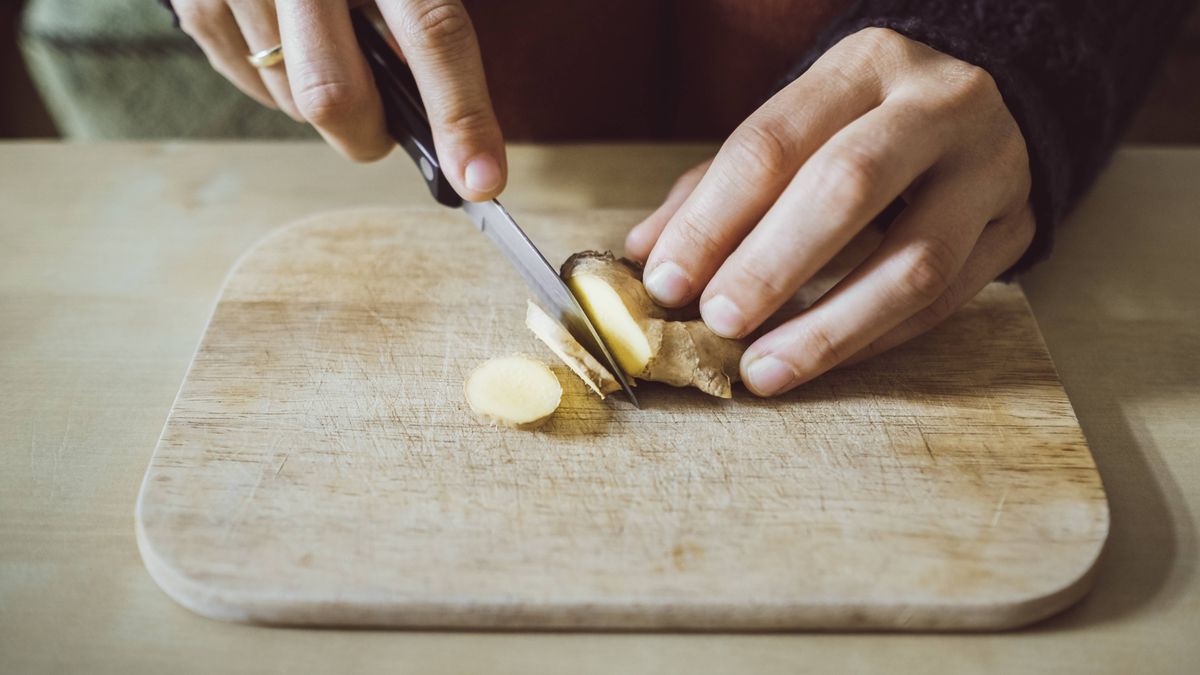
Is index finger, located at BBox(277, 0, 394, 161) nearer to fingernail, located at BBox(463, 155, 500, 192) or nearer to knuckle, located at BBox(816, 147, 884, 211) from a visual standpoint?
fingernail, located at BBox(463, 155, 500, 192)

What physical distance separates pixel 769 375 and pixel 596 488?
0.24m

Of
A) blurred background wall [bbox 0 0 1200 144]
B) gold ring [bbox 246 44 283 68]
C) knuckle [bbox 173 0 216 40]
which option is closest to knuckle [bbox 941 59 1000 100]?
gold ring [bbox 246 44 283 68]

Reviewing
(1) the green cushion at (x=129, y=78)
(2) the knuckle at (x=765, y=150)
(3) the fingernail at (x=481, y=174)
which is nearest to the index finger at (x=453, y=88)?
(3) the fingernail at (x=481, y=174)

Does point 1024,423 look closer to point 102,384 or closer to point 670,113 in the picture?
point 670,113

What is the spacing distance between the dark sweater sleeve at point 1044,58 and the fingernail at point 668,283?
32cm

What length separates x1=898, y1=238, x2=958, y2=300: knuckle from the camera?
955mm

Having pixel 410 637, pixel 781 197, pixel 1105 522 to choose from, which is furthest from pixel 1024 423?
pixel 410 637

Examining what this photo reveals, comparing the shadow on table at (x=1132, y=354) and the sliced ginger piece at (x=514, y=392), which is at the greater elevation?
Result: the sliced ginger piece at (x=514, y=392)

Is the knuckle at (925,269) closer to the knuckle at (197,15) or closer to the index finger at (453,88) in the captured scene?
the index finger at (453,88)

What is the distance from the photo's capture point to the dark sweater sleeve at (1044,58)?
105 cm

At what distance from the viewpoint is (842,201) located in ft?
2.98

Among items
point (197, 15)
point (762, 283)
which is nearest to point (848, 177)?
point (762, 283)

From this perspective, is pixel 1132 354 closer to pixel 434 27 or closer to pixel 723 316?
pixel 723 316

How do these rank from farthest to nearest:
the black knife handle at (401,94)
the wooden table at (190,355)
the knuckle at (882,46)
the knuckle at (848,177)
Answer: the black knife handle at (401,94) → the knuckle at (882,46) → the knuckle at (848,177) → the wooden table at (190,355)
